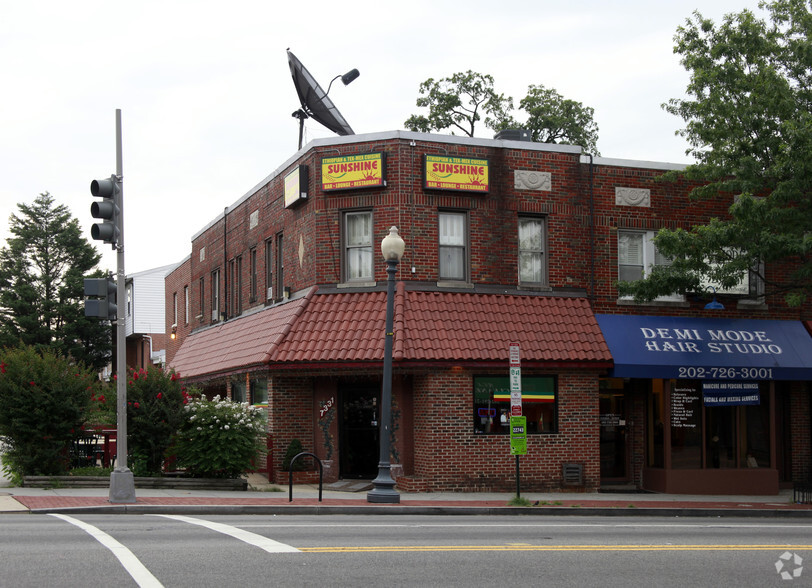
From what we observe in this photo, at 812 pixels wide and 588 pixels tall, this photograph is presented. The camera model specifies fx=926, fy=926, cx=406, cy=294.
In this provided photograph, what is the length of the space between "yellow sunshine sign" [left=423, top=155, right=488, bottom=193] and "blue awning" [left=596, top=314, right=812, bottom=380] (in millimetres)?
4267

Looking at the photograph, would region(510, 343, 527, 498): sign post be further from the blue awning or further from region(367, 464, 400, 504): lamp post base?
the blue awning

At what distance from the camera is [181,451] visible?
19.0 metres

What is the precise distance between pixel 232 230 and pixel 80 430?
36.0ft

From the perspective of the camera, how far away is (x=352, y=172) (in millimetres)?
21141

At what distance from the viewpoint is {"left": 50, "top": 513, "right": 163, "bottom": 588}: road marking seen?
27.1 feet

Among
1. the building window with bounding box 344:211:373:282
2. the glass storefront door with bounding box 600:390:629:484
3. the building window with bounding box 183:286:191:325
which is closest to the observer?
the building window with bounding box 344:211:373:282

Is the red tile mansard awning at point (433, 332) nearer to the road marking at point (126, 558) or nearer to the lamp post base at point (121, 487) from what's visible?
the lamp post base at point (121, 487)

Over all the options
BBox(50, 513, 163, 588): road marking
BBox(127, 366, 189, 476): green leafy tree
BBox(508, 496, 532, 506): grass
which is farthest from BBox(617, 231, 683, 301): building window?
BBox(50, 513, 163, 588): road marking

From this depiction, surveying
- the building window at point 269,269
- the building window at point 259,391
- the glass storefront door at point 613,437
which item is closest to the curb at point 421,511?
the glass storefront door at point 613,437

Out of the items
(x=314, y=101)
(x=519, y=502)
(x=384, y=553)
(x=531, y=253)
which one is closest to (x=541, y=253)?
(x=531, y=253)

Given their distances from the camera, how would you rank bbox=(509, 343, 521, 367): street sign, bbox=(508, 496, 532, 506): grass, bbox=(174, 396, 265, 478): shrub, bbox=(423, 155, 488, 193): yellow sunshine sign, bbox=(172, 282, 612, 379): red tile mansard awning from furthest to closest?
1. bbox=(423, 155, 488, 193): yellow sunshine sign
2. bbox=(172, 282, 612, 379): red tile mansard awning
3. bbox=(174, 396, 265, 478): shrub
4. bbox=(509, 343, 521, 367): street sign
5. bbox=(508, 496, 532, 506): grass

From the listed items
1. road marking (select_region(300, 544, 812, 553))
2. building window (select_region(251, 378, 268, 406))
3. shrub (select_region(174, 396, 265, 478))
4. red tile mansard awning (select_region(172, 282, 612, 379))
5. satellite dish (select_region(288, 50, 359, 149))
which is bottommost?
road marking (select_region(300, 544, 812, 553))

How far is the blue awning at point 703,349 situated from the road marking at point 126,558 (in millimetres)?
12284

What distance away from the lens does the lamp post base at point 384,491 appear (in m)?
17.0
